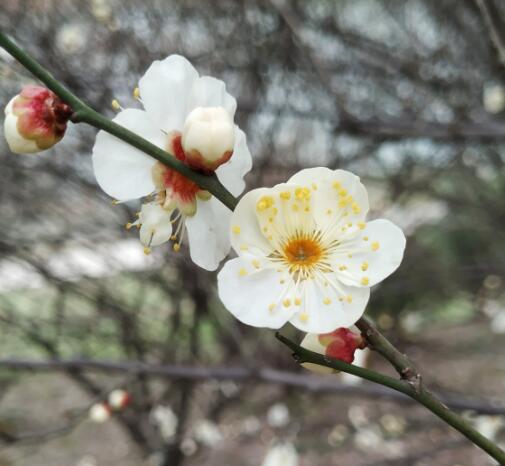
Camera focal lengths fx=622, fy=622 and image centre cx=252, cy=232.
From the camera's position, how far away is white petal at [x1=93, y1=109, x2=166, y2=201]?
A: 0.77 m

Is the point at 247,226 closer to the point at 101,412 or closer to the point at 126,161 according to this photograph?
the point at 126,161

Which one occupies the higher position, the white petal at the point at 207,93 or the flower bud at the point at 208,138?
the white petal at the point at 207,93

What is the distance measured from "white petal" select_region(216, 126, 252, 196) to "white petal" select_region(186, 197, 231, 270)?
0.03m

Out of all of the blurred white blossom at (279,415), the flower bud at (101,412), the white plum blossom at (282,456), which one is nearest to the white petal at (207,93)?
the flower bud at (101,412)

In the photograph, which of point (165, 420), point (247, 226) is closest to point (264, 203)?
point (247, 226)

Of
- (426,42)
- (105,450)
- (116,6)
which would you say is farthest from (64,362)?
(426,42)

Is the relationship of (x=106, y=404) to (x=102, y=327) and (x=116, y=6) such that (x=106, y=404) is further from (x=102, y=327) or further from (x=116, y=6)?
(x=116, y=6)

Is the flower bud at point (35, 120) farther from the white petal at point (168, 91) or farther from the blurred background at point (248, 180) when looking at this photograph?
the blurred background at point (248, 180)

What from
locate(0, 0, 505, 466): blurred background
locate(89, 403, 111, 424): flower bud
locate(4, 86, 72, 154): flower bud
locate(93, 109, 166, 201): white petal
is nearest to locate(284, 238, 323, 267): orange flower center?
locate(93, 109, 166, 201): white petal

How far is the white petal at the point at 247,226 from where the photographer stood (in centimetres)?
76

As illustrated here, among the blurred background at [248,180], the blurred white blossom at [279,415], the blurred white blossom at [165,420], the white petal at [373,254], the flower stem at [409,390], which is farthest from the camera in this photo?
the blurred white blossom at [279,415]

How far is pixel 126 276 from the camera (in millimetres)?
3852

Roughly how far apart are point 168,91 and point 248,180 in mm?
2603

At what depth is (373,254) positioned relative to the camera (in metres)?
0.82
